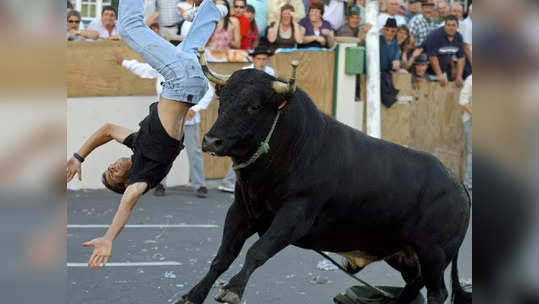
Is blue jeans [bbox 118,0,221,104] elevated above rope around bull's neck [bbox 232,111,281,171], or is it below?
above

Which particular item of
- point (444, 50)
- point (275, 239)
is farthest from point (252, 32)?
point (275, 239)

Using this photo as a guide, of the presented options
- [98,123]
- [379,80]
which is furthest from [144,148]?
[379,80]

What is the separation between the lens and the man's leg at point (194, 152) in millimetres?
11539

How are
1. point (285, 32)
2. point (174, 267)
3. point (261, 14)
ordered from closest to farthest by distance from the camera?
point (174, 267), point (261, 14), point (285, 32)

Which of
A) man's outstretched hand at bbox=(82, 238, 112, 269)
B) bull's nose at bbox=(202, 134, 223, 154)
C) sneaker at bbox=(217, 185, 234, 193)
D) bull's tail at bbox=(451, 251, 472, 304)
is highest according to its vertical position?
bull's nose at bbox=(202, 134, 223, 154)

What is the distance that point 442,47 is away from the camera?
46.9 feet

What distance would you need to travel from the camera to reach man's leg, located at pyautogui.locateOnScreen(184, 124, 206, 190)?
37.9 feet

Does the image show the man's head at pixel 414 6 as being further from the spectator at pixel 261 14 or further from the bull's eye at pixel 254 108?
the bull's eye at pixel 254 108

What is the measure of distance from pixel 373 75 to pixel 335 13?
3.85 ft

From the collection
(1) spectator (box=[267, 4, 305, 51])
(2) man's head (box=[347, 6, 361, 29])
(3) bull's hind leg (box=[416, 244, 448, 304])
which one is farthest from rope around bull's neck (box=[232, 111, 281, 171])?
(2) man's head (box=[347, 6, 361, 29])

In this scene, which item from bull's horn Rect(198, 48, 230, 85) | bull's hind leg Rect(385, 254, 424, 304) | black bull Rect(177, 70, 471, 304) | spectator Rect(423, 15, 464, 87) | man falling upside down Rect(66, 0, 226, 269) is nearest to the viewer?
black bull Rect(177, 70, 471, 304)

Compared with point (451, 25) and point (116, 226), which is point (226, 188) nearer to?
point (451, 25)

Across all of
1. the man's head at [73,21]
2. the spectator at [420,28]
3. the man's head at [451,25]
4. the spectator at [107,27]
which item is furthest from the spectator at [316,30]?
the man's head at [73,21]

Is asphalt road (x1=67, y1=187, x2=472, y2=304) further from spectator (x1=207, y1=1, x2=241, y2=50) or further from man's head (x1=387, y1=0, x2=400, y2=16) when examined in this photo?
man's head (x1=387, y1=0, x2=400, y2=16)
